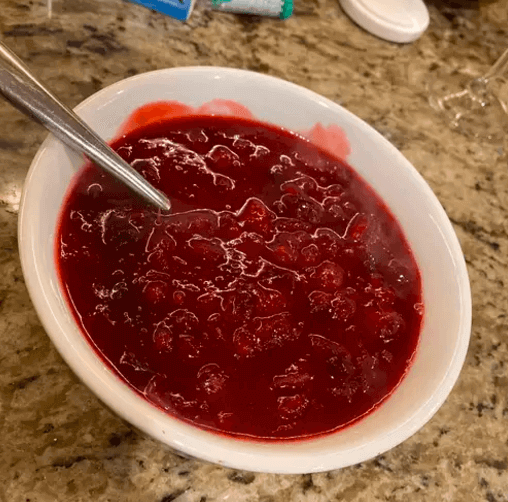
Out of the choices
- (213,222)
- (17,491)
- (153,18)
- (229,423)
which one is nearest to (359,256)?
(213,222)

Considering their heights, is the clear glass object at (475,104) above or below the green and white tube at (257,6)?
below

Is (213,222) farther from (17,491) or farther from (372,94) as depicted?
(372,94)

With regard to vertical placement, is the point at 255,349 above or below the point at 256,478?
above

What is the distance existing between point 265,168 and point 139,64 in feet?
1.55

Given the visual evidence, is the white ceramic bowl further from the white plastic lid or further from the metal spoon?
the white plastic lid

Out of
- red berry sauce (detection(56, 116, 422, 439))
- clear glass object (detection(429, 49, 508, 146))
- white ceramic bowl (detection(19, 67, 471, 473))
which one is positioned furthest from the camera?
clear glass object (detection(429, 49, 508, 146))

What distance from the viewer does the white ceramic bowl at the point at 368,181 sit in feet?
2.50

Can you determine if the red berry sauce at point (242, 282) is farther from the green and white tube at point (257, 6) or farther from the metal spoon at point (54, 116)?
the green and white tube at point (257, 6)

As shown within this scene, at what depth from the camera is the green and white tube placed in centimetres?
→ 156

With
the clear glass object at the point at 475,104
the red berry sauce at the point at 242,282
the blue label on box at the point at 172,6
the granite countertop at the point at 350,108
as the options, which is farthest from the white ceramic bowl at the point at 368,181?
the clear glass object at the point at 475,104

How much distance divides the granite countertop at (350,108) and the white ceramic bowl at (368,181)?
148 mm

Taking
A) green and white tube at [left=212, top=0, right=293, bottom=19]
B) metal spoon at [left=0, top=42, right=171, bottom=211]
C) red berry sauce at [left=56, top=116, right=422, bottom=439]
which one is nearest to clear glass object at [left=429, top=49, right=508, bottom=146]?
green and white tube at [left=212, top=0, right=293, bottom=19]

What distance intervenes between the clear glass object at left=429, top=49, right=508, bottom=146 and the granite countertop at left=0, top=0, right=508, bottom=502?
4 cm

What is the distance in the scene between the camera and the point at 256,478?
95 centimetres
